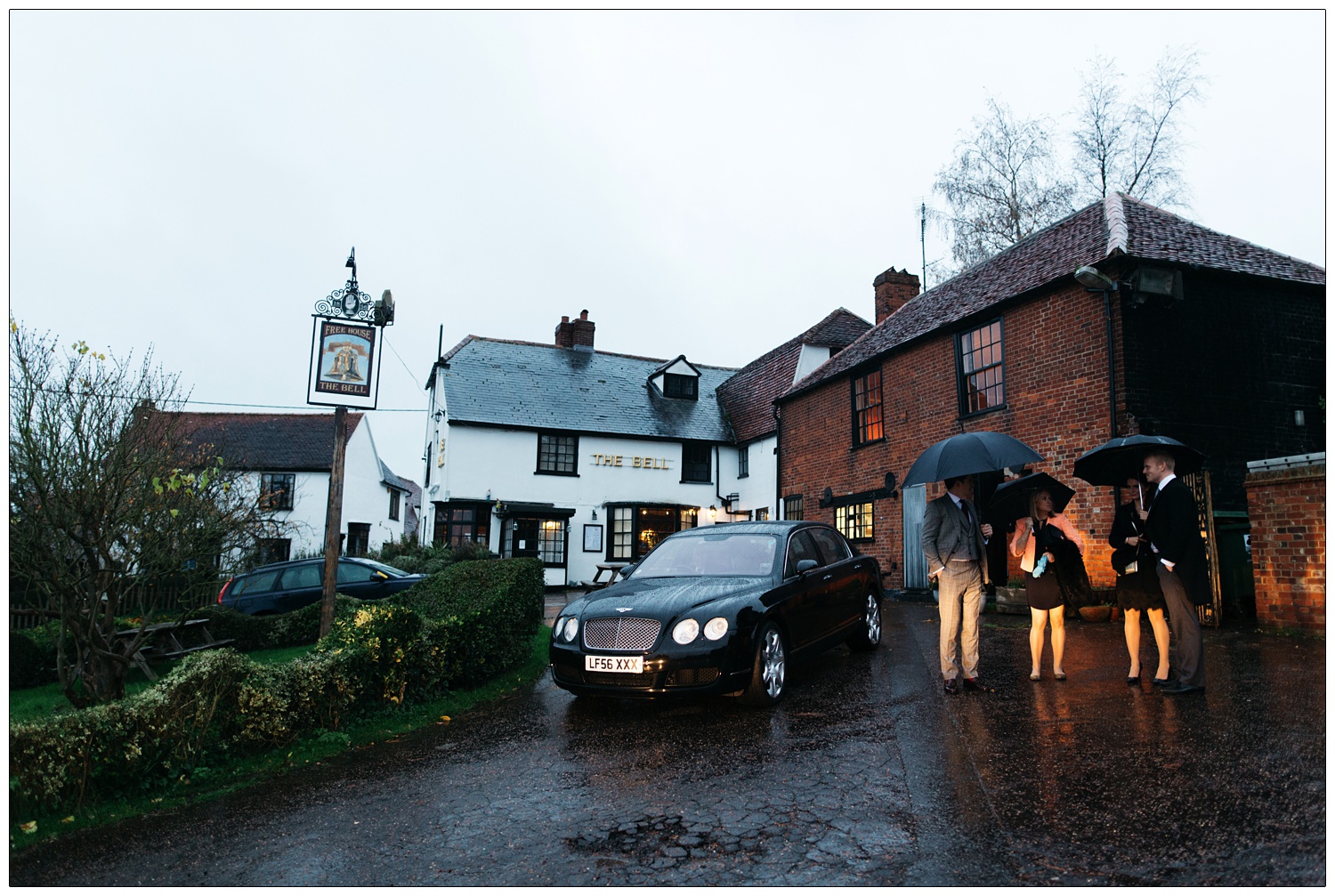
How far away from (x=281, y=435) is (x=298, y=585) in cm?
2123

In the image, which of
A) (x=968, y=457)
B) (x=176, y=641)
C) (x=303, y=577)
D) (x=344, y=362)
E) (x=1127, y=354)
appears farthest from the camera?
(x=303, y=577)

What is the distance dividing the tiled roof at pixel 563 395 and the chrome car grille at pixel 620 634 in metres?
19.4

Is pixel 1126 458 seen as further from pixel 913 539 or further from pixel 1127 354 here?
pixel 913 539

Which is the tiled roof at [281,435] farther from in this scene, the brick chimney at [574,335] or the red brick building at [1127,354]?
the red brick building at [1127,354]

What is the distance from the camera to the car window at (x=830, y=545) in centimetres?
849

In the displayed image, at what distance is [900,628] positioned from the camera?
11.4 m

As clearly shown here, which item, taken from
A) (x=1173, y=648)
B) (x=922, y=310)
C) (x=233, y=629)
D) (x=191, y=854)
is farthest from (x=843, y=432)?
(x=191, y=854)

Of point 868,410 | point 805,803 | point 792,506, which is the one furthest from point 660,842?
point 792,506

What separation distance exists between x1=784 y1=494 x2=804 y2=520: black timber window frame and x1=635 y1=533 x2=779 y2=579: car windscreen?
13.3 metres

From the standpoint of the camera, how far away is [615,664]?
6328 mm

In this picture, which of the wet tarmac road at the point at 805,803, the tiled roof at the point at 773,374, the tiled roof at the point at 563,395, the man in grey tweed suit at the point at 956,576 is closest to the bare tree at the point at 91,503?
the wet tarmac road at the point at 805,803

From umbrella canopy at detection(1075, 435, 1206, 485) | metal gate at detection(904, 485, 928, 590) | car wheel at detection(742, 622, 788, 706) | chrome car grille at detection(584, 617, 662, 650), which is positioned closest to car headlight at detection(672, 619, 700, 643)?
chrome car grille at detection(584, 617, 662, 650)

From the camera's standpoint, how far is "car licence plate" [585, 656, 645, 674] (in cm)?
623

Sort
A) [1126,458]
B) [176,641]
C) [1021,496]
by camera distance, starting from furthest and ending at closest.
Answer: [176,641] < [1021,496] < [1126,458]
